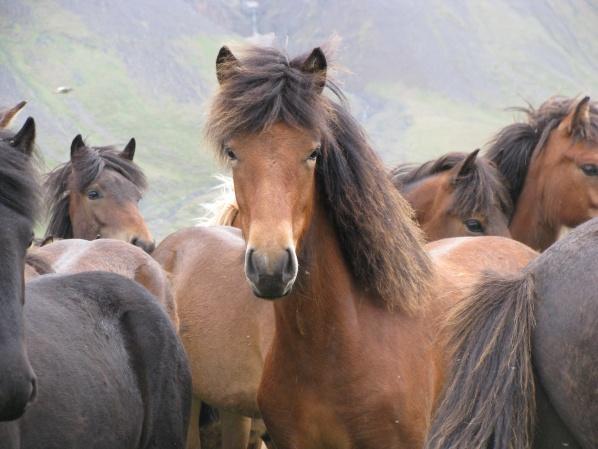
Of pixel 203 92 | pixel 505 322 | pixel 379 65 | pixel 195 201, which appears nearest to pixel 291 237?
pixel 505 322

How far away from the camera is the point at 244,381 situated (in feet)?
19.8

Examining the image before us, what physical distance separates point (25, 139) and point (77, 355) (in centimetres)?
94

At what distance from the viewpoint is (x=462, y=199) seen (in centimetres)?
733

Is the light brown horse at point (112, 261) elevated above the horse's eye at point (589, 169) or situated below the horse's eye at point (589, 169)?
below

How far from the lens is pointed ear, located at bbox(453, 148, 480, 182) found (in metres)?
7.24

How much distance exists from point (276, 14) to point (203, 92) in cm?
2095

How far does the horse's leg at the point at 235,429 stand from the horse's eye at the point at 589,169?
301 centimetres

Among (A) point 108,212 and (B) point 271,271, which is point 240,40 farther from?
(B) point 271,271

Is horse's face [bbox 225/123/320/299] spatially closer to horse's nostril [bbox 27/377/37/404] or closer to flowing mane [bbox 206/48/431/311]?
flowing mane [bbox 206/48/431/311]

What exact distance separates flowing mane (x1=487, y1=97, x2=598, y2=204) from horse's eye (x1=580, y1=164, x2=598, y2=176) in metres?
0.47

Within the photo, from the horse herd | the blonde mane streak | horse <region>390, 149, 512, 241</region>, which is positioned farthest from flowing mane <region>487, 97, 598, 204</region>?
the blonde mane streak

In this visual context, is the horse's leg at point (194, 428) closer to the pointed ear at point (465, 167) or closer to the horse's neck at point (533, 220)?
the pointed ear at point (465, 167)

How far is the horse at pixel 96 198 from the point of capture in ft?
26.1

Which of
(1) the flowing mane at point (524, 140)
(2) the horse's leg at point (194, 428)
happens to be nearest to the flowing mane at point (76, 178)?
(2) the horse's leg at point (194, 428)
